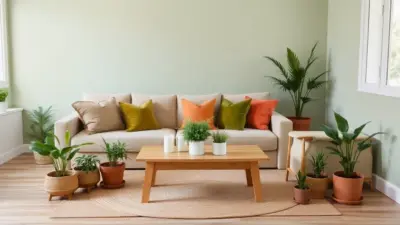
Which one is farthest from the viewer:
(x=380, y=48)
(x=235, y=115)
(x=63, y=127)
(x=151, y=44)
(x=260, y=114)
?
(x=151, y=44)

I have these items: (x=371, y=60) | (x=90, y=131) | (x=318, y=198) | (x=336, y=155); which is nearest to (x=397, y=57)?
(x=371, y=60)

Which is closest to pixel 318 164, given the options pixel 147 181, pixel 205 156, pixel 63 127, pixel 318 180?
pixel 318 180

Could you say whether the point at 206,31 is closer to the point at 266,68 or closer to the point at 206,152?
the point at 266,68

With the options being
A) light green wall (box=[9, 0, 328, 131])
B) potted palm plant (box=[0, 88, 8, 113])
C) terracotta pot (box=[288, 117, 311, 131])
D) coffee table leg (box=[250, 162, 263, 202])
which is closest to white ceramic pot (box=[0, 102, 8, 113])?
potted palm plant (box=[0, 88, 8, 113])

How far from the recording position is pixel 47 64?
221 inches

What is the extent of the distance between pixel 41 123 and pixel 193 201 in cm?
283

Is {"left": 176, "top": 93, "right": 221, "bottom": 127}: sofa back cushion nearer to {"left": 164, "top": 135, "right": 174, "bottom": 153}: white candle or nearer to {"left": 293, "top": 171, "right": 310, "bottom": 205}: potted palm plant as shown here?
{"left": 164, "top": 135, "right": 174, "bottom": 153}: white candle

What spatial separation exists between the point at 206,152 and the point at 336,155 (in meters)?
1.26

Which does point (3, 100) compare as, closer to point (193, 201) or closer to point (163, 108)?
point (163, 108)

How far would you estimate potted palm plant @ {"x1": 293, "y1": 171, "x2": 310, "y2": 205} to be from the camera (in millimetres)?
3588

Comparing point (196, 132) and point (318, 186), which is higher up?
point (196, 132)

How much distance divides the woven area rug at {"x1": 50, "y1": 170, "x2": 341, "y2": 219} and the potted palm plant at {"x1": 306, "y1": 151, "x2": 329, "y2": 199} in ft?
0.30

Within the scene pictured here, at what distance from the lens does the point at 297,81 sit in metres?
5.39

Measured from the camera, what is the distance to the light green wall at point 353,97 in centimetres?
381
